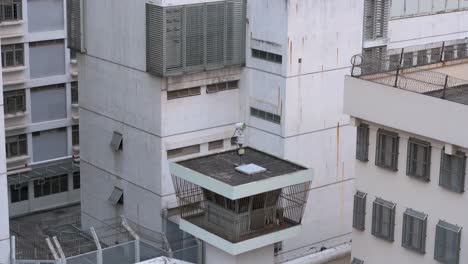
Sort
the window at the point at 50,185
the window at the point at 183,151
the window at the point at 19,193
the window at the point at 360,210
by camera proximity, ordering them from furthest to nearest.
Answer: the window at the point at 50,185, the window at the point at 19,193, the window at the point at 183,151, the window at the point at 360,210

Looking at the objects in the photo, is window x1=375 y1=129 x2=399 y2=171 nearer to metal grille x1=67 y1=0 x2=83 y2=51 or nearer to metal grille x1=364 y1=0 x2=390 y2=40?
metal grille x1=364 y1=0 x2=390 y2=40

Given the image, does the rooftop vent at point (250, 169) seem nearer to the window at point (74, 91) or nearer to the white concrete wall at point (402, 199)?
the white concrete wall at point (402, 199)

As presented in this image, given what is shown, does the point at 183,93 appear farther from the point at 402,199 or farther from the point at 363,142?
the point at 402,199

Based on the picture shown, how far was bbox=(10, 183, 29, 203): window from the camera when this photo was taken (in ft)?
176

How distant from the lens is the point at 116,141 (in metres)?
45.8

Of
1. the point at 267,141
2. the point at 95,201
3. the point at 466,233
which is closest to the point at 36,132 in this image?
the point at 95,201

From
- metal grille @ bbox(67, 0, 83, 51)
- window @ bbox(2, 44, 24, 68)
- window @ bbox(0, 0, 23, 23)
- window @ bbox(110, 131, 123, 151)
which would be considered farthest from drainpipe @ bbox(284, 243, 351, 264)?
window @ bbox(0, 0, 23, 23)

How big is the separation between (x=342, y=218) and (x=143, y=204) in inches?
349

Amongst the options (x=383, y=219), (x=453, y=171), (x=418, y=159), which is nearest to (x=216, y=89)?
(x=383, y=219)

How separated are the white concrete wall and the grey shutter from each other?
10.6 m

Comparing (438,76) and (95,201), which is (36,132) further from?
(438,76)

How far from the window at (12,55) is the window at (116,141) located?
9898 millimetres

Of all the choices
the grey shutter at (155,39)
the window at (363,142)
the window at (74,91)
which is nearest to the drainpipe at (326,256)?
the window at (363,142)

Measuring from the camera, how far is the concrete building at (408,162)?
32031 millimetres
